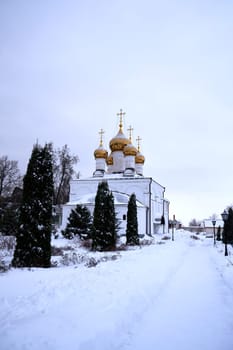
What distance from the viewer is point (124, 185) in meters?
38.5

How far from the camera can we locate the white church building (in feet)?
113

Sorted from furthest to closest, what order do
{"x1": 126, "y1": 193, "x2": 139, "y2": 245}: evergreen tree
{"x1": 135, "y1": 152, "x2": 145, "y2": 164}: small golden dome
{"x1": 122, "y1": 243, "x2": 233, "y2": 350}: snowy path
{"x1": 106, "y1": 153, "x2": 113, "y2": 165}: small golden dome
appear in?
{"x1": 135, "y1": 152, "x2": 145, "y2": 164}: small golden dome → {"x1": 106, "y1": 153, "x2": 113, "y2": 165}: small golden dome → {"x1": 126, "y1": 193, "x2": 139, "y2": 245}: evergreen tree → {"x1": 122, "y1": 243, "x2": 233, "y2": 350}: snowy path

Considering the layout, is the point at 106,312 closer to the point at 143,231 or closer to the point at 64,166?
the point at 143,231

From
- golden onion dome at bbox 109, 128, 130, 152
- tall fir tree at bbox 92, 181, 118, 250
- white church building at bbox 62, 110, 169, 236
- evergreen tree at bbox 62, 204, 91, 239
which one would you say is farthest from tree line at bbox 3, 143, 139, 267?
golden onion dome at bbox 109, 128, 130, 152

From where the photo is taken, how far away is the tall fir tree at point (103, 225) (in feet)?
52.8

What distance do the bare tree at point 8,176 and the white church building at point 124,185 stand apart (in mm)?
8508

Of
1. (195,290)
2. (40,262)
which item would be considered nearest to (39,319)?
(195,290)

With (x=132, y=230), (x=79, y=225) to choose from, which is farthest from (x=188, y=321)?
(x=79, y=225)

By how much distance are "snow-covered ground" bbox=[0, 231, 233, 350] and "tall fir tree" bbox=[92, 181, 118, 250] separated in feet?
26.7

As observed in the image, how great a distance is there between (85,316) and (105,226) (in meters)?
11.9

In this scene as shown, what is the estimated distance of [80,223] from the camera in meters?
24.9

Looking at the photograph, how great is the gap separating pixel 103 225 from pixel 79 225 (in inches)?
353

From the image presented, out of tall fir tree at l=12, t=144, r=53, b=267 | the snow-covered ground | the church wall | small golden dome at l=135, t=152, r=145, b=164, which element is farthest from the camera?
small golden dome at l=135, t=152, r=145, b=164

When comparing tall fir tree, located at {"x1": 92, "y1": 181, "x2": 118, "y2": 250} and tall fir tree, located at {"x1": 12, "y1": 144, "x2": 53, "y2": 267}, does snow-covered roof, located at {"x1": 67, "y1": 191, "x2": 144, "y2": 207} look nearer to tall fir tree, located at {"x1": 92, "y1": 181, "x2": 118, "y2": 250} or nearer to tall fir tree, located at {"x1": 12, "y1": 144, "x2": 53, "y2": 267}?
tall fir tree, located at {"x1": 92, "y1": 181, "x2": 118, "y2": 250}
